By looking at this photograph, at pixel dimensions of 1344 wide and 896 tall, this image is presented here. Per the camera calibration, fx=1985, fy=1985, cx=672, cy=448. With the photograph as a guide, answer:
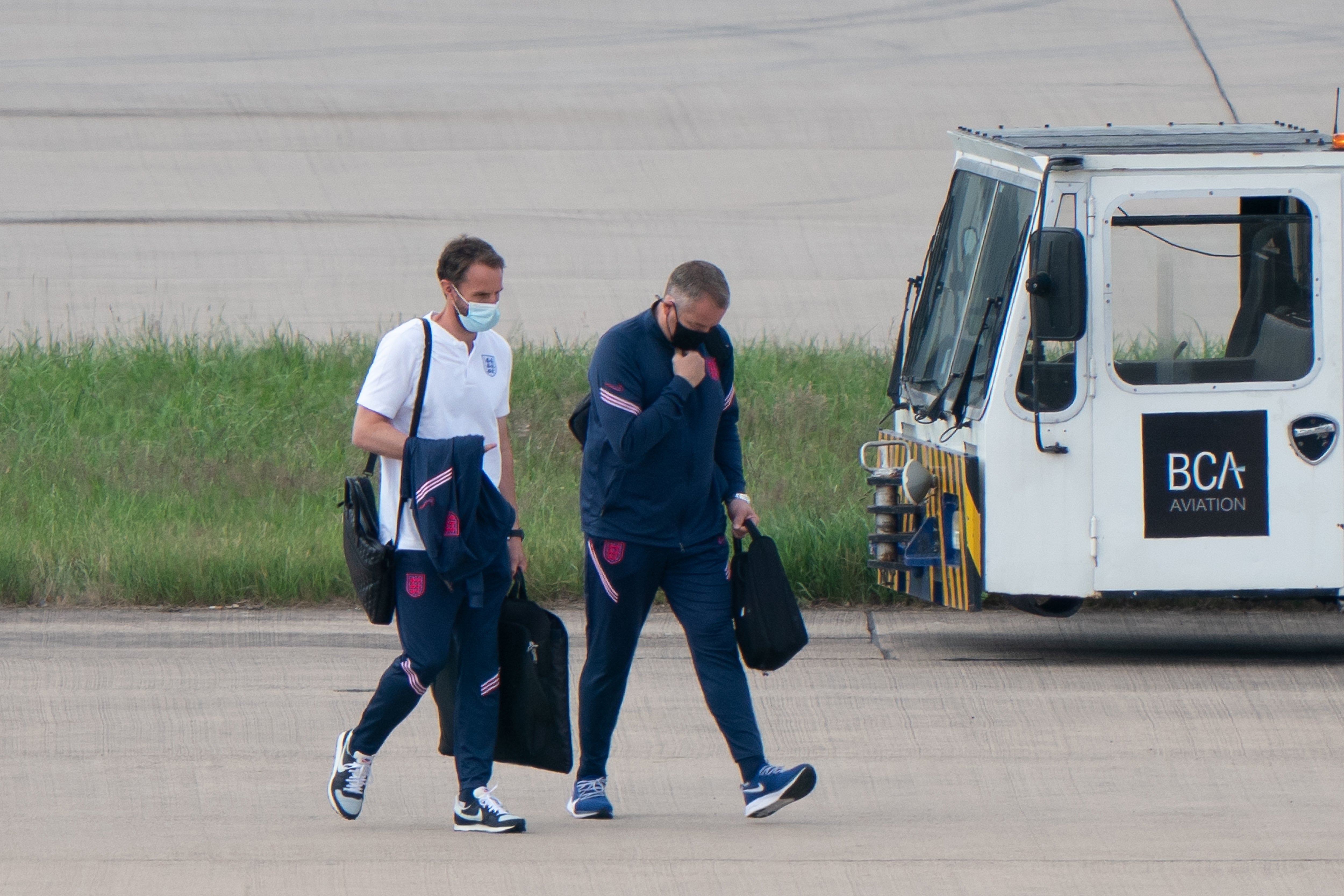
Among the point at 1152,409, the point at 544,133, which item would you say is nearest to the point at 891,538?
the point at 1152,409

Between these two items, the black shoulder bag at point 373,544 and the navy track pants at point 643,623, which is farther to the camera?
the navy track pants at point 643,623

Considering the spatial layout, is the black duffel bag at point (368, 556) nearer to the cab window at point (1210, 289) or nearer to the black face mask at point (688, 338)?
the black face mask at point (688, 338)

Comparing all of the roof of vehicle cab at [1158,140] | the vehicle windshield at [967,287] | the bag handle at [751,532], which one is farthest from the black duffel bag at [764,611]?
the roof of vehicle cab at [1158,140]

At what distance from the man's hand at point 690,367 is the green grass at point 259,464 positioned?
4.12 metres

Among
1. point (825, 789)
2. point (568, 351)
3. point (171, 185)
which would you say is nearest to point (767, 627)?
point (825, 789)

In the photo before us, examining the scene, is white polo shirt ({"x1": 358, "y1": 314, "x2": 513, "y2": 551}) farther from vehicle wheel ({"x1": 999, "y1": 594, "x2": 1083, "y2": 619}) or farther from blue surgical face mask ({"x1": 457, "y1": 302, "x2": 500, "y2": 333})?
vehicle wheel ({"x1": 999, "y1": 594, "x2": 1083, "y2": 619})

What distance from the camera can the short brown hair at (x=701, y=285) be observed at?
5.80 metres

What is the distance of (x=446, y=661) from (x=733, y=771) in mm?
1238

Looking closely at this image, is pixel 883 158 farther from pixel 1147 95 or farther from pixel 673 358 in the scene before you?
pixel 673 358

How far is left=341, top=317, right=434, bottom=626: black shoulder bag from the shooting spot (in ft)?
18.8

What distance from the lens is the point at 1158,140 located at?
8.52m

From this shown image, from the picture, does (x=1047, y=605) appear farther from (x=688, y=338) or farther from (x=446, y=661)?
(x=446, y=661)

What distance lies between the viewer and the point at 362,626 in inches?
365

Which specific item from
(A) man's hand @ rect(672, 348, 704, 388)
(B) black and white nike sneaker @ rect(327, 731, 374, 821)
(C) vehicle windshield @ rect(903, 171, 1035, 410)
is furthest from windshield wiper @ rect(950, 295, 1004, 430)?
(B) black and white nike sneaker @ rect(327, 731, 374, 821)
